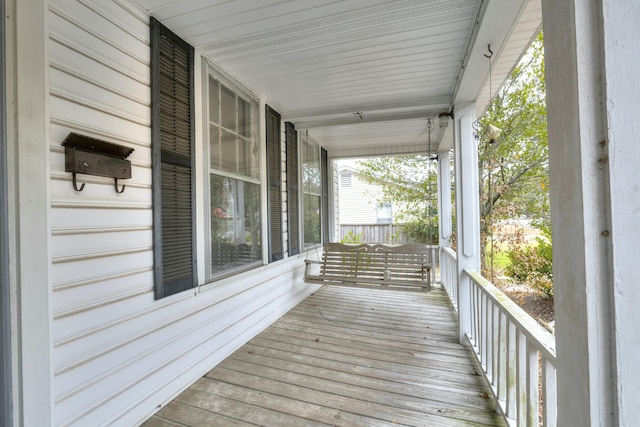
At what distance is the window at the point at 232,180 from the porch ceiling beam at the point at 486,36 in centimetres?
214

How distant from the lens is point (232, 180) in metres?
2.75

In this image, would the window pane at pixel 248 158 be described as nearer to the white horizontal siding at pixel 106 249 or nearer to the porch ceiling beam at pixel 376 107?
the porch ceiling beam at pixel 376 107

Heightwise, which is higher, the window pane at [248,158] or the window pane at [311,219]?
the window pane at [248,158]

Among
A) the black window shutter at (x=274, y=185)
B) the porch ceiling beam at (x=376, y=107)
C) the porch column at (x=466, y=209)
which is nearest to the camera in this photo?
the porch column at (x=466, y=209)

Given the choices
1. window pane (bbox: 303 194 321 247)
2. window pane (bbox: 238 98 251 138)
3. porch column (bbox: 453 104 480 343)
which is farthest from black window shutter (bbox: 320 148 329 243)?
porch column (bbox: 453 104 480 343)

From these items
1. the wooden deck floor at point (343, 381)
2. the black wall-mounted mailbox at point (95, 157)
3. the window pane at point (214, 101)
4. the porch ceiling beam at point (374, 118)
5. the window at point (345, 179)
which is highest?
the window at point (345, 179)

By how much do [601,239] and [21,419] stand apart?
2211mm

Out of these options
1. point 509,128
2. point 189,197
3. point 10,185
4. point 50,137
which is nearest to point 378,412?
point 189,197

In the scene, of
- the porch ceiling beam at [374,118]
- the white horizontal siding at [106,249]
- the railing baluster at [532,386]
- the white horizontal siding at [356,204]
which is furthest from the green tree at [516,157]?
the white horizontal siding at [356,204]

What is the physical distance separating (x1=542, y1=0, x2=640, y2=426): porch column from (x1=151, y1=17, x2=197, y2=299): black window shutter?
6.97 ft

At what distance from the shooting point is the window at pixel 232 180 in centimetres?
249

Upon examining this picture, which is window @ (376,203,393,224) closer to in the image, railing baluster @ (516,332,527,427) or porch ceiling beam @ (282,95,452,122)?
porch ceiling beam @ (282,95,452,122)

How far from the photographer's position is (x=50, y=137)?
4.42ft

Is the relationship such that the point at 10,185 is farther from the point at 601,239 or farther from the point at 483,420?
the point at 483,420
